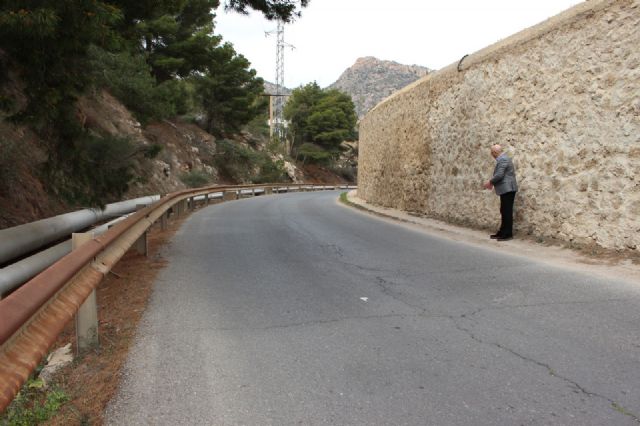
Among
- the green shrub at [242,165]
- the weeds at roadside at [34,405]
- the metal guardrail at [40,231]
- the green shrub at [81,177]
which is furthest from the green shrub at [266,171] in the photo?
the weeds at roadside at [34,405]

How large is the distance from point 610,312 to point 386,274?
2540 millimetres

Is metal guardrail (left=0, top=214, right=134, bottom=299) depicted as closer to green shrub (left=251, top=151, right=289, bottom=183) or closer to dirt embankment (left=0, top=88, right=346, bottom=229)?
dirt embankment (left=0, top=88, right=346, bottom=229)

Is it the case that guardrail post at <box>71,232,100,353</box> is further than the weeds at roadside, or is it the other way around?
guardrail post at <box>71,232,100,353</box>

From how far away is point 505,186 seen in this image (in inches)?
344

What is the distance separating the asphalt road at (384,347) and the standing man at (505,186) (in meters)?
2.32

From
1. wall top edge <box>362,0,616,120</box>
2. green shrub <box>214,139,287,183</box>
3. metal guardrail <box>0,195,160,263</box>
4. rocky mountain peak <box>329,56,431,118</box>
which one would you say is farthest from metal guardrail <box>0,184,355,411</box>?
rocky mountain peak <box>329,56,431,118</box>

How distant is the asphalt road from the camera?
2604mm

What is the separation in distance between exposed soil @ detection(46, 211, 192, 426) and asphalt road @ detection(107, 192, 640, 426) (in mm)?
111

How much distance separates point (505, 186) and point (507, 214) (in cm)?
55

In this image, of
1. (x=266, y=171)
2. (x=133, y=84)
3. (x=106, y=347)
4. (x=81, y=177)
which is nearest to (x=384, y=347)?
(x=106, y=347)

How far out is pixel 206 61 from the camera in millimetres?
28172

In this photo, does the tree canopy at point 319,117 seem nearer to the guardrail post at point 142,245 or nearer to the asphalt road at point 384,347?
the guardrail post at point 142,245

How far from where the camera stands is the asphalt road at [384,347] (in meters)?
2.60

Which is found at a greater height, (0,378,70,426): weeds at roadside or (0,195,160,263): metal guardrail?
(0,195,160,263): metal guardrail
